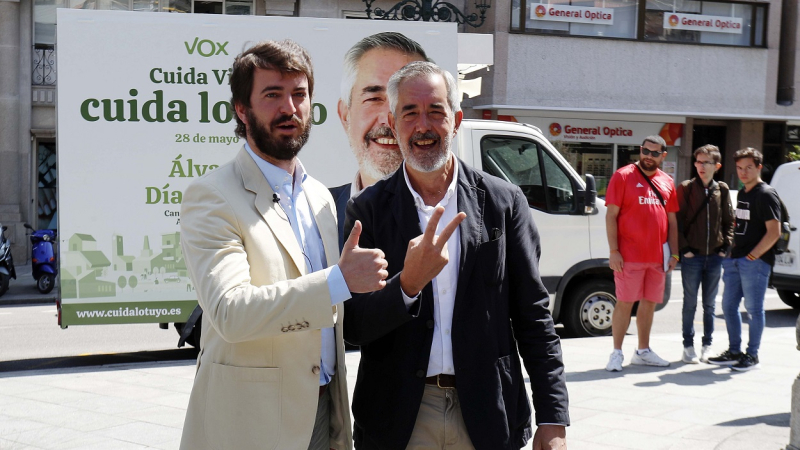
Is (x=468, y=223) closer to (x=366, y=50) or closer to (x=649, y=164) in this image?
(x=366, y=50)

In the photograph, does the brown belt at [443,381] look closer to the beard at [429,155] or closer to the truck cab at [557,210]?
the beard at [429,155]

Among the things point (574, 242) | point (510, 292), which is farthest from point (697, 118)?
point (510, 292)

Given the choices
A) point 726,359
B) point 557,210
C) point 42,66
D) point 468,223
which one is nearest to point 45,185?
point 42,66

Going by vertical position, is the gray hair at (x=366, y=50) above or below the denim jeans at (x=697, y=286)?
above

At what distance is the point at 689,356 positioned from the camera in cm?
838

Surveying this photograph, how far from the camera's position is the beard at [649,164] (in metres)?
7.92

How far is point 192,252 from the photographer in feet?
8.16

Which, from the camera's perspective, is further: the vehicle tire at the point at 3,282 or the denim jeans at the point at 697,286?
the vehicle tire at the point at 3,282

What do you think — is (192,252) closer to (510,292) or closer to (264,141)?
(264,141)

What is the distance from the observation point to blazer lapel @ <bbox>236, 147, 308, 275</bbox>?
103 inches

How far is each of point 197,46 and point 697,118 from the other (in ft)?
63.1

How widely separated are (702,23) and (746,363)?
1781cm

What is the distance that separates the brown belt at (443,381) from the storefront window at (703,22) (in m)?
22.1

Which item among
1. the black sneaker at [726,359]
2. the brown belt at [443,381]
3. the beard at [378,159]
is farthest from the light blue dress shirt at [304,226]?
the black sneaker at [726,359]
